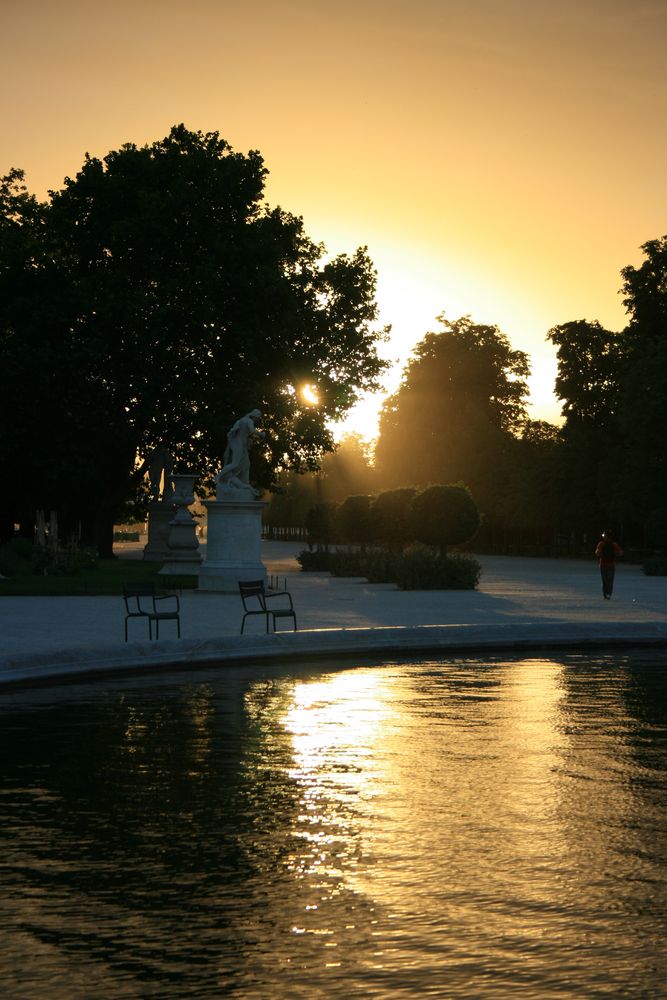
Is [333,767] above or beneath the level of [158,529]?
beneath

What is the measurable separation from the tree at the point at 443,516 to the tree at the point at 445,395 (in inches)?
2283

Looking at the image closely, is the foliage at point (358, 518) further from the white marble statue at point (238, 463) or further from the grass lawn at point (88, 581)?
the white marble statue at point (238, 463)

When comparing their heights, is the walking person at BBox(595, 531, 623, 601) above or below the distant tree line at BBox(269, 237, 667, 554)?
below


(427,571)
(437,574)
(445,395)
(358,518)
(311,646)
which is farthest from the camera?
(445,395)

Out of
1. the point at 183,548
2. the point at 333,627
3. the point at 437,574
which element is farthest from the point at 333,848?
the point at 183,548

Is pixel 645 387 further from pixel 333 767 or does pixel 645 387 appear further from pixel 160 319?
pixel 333 767

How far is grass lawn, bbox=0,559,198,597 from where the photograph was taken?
35.4 metres

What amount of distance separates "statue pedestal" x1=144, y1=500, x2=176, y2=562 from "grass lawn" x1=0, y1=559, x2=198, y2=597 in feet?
30.0

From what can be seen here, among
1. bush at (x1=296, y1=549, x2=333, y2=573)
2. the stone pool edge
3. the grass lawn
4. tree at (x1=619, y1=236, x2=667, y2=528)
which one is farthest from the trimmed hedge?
tree at (x1=619, y1=236, x2=667, y2=528)

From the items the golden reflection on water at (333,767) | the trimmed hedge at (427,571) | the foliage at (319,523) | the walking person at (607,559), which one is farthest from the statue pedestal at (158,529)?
the golden reflection on water at (333,767)

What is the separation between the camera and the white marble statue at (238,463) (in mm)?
37875

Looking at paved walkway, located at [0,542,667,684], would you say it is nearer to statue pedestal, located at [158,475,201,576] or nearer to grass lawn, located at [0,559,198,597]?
grass lawn, located at [0,559,198,597]

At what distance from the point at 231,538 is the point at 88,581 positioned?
17.6 feet

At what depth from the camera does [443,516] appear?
50.2 metres
